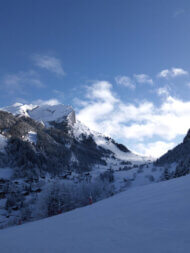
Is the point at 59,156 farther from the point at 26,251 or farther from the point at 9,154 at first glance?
the point at 26,251

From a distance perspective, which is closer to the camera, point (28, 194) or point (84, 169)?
point (28, 194)

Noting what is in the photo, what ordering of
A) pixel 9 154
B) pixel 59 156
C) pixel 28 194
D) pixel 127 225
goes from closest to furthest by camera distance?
pixel 127 225 < pixel 28 194 < pixel 9 154 < pixel 59 156

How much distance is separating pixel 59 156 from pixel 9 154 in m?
53.8

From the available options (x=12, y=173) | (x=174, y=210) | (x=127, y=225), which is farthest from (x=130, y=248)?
(x=12, y=173)

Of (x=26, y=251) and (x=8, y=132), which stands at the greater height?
(x=8, y=132)

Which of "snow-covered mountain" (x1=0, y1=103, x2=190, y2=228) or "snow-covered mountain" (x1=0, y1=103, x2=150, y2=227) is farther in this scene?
"snow-covered mountain" (x1=0, y1=103, x2=150, y2=227)

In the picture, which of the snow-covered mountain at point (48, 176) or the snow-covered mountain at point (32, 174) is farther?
the snow-covered mountain at point (32, 174)

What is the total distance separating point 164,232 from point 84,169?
573 ft

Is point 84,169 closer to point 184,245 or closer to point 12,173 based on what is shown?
point 12,173

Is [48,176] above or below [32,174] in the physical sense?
below

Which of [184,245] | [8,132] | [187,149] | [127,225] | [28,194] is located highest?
[8,132]

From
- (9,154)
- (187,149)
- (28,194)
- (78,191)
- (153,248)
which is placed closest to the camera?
(153,248)

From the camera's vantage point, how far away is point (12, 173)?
114125 millimetres

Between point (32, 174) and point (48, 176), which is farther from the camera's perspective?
point (48, 176)
